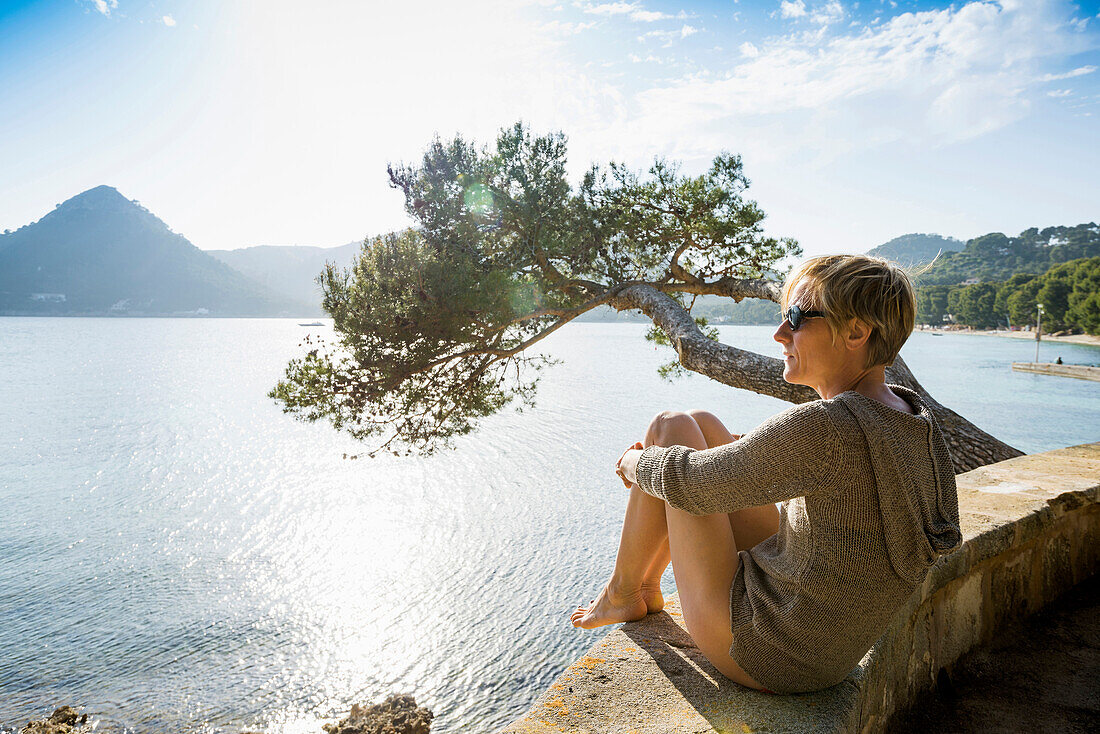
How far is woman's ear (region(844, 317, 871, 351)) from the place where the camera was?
1128 mm

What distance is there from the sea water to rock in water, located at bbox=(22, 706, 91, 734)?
185 mm

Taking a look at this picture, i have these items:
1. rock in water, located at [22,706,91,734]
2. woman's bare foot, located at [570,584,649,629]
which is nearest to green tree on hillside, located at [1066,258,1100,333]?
woman's bare foot, located at [570,584,649,629]

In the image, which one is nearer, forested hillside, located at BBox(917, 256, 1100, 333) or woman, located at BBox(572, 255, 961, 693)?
woman, located at BBox(572, 255, 961, 693)

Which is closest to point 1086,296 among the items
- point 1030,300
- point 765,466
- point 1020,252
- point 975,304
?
point 1030,300

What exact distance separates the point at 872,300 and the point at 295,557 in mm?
12246

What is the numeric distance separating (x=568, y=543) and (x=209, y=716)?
6344 millimetres

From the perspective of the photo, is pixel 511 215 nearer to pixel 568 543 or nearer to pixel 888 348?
pixel 888 348

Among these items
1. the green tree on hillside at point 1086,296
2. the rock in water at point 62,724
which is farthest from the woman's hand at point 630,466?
the green tree on hillside at point 1086,296

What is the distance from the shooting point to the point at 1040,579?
2.15 metres

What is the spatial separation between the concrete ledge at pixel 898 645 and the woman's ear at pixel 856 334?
30.0 inches

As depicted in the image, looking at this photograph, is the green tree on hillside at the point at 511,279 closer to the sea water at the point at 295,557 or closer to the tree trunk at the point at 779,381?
the tree trunk at the point at 779,381

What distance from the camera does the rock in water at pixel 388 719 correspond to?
241 inches

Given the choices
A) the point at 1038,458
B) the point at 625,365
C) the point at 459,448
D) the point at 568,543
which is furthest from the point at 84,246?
the point at 1038,458

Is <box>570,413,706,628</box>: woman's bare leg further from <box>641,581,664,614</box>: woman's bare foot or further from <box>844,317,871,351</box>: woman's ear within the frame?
<box>844,317,871,351</box>: woman's ear
